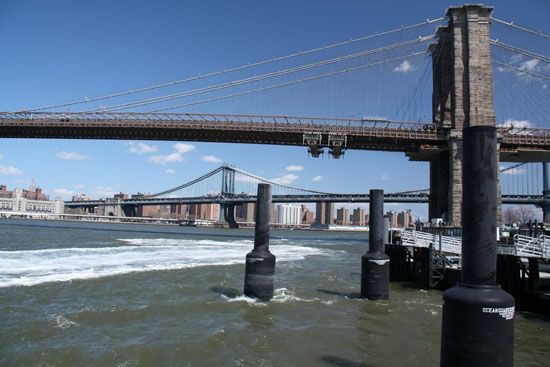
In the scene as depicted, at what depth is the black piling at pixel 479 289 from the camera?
4.02 meters

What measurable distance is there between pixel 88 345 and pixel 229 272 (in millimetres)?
11121

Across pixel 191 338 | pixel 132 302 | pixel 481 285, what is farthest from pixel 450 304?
pixel 132 302

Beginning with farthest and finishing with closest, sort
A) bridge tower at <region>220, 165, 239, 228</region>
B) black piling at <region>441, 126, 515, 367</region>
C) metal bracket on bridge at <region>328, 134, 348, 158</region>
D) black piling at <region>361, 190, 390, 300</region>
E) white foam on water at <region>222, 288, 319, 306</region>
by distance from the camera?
bridge tower at <region>220, 165, 239, 228</region> < metal bracket on bridge at <region>328, 134, 348, 158</region> < black piling at <region>361, 190, 390, 300</region> < white foam on water at <region>222, 288, 319, 306</region> < black piling at <region>441, 126, 515, 367</region>

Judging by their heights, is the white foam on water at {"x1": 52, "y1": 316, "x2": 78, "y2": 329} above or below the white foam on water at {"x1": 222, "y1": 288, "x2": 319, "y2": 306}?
above

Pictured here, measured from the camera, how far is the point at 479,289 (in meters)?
4.14

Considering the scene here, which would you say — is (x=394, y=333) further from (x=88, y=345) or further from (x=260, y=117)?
(x=260, y=117)

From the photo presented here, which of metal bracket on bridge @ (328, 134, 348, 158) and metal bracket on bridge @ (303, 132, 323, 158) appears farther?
metal bracket on bridge @ (303, 132, 323, 158)

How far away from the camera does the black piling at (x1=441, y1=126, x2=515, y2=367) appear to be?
13.2 feet

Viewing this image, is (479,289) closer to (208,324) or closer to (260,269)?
(208,324)

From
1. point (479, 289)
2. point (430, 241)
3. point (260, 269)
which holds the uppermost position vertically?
point (479, 289)

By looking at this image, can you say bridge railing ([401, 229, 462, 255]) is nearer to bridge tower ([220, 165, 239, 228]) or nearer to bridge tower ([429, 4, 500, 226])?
bridge tower ([429, 4, 500, 226])

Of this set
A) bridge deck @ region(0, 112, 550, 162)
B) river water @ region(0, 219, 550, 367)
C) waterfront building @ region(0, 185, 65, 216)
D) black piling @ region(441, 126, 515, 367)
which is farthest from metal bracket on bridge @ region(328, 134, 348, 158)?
waterfront building @ region(0, 185, 65, 216)

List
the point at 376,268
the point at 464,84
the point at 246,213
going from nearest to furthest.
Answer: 1. the point at 376,268
2. the point at 464,84
3. the point at 246,213

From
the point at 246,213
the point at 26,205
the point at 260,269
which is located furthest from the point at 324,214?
the point at 260,269
